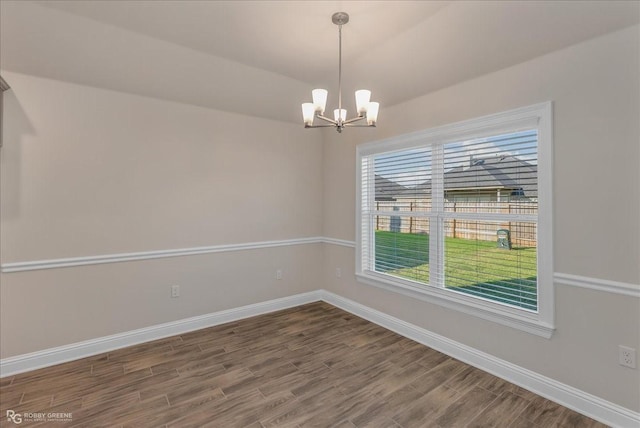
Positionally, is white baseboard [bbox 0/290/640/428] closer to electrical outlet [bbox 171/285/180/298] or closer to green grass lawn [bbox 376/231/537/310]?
electrical outlet [bbox 171/285/180/298]

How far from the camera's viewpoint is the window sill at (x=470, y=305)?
237 cm

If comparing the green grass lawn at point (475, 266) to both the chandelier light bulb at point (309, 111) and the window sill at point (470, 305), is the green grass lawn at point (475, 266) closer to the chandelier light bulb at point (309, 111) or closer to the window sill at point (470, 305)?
the window sill at point (470, 305)

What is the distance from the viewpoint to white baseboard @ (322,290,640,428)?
A: 201 cm

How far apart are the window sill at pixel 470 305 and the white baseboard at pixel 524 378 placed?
1.09ft

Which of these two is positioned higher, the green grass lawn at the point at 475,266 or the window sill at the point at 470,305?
the green grass lawn at the point at 475,266

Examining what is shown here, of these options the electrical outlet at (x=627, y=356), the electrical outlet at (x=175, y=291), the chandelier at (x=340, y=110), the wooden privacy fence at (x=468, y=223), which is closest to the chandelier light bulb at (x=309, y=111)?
the chandelier at (x=340, y=110)

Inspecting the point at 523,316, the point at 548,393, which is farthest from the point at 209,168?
the point at 548,393

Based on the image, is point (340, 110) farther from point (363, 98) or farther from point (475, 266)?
point (475, 266)

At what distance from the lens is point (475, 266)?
2.85m

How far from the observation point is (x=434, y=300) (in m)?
3.09

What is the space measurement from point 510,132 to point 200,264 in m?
3.47
